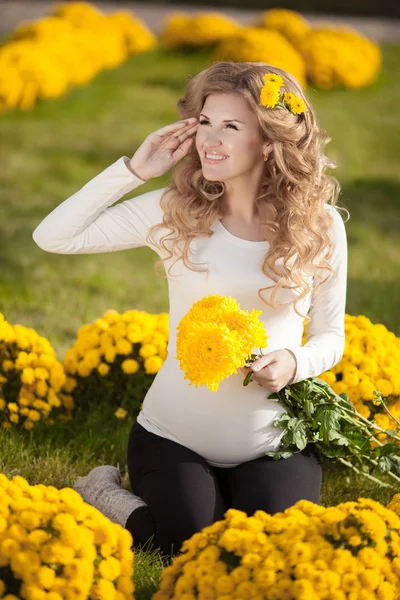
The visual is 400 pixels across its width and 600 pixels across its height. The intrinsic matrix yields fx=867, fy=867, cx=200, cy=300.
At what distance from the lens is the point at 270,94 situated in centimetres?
244

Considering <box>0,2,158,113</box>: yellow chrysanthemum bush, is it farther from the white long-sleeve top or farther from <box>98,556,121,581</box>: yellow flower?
<box>98,556,121,581</box>: yellow flower

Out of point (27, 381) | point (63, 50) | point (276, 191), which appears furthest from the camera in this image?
point (63, 50)

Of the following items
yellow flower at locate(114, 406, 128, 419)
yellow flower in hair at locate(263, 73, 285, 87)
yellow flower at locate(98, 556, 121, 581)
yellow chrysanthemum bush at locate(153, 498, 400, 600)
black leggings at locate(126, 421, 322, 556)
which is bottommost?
yellow flower at locate(114, 406, 128, 419)

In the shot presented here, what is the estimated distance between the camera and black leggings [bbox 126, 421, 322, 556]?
2.44 m

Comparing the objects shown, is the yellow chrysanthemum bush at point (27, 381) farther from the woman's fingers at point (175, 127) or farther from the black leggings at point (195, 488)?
the woman's fingers at point (175, 127)

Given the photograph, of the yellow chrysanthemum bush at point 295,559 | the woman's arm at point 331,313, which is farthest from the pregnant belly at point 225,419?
the yellow chrysanthemum bush at point 295,559

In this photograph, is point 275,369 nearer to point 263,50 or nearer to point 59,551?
point 59,551

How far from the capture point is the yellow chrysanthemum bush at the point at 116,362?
→ 10.8ft

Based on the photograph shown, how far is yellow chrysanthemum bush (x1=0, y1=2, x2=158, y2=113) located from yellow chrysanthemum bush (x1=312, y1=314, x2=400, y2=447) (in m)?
5.89

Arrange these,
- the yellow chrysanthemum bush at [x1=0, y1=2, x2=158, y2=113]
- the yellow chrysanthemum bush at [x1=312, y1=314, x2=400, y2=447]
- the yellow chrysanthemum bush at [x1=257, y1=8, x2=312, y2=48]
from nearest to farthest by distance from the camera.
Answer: the yellow chrysanthemum bush at [x1=312, y1=314, x2=400, y2=447] < the yellow chrysanthemum bush at [x1=0, y1=2, x2=158, y2=113] < the yellow chrysanthemum bush at [x1=257, y1=8, x2=312, y2=48]

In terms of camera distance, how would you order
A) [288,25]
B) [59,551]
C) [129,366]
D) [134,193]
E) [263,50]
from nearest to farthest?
[59,551] → [129,366] → [134,193] → [263,50] → [288,25]

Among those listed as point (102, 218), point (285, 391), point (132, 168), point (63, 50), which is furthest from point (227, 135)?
point (63, 50)

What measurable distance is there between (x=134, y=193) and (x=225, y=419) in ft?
15.1

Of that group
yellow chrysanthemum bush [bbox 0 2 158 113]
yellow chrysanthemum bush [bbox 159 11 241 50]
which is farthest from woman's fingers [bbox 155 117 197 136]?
yellow chrysanthemum bush [bbox 159 11 241 50]
